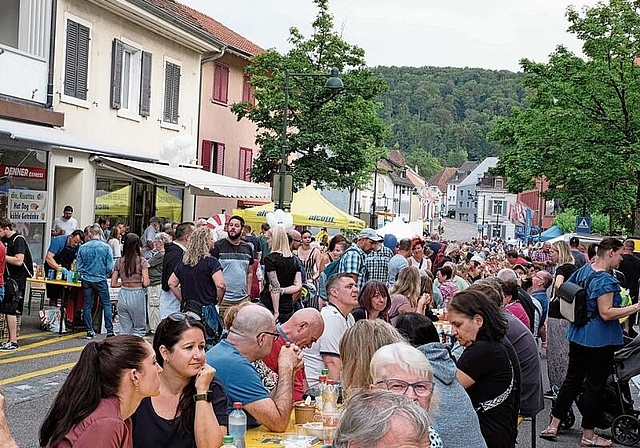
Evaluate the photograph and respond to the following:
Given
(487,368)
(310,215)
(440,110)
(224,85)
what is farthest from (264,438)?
(440,110)

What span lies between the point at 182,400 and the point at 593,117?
30.6 meters

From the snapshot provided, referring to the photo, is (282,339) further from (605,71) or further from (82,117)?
(605,71)

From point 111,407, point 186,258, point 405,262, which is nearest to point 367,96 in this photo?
point 405,262

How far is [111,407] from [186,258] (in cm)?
719

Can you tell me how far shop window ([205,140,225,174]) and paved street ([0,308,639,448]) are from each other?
17.7 meters

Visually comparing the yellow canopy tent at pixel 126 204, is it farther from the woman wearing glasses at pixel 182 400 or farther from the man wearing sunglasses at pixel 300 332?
the woman wearing glasses at pixel 182 400

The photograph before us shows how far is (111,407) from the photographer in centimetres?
449

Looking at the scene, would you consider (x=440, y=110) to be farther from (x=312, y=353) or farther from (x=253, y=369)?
(x=253, y=369)

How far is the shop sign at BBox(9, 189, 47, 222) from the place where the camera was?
1995cm

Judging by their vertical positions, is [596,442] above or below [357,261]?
below

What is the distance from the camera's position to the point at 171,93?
28.7 m

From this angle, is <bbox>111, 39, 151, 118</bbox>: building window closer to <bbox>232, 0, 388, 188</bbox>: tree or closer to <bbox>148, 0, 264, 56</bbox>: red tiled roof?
<bbox>232, 0, 388, 188</bbox>: tree

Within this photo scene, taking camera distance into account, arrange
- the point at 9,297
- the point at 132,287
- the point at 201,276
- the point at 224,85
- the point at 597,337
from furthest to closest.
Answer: the point at 224,85 < the point at 132,287 < the point at 9,297 < the point at 201,276 < the point at 597,337

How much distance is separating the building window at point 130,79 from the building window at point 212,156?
21.7 feet
